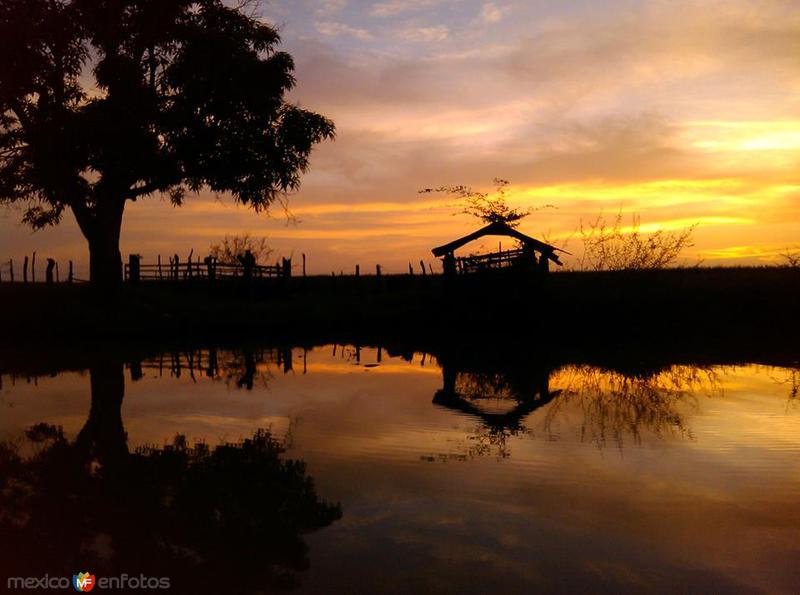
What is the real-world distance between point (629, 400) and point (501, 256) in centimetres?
1582

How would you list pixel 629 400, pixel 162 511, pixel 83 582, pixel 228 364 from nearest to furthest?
pixel 83 582 → pixel 162 511 → pixel 629 400 → pixel 228 364

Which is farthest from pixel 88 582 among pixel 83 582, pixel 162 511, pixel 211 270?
pixel 211 270

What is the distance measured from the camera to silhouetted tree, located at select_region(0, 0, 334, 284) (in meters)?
24.4

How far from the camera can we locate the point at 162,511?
22.4ft

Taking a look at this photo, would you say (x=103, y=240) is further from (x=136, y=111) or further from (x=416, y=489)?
(x=416, y=489)

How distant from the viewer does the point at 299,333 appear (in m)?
27.0

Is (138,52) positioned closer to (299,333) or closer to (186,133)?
(186,133)

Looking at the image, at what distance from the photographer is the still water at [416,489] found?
553cm

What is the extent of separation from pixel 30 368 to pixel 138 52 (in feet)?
45.6

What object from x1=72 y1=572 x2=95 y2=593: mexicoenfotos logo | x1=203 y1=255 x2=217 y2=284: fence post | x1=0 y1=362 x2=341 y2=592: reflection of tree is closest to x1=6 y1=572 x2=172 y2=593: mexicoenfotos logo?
x1=72 y1=572 x2=95 y2=593: mexicoenfotos logo

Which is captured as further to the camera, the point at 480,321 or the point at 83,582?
the point at 480,321

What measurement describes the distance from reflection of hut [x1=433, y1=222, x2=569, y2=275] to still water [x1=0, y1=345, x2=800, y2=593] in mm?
13568

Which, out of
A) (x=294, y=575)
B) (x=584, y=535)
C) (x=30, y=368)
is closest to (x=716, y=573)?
(x=584, y=535)

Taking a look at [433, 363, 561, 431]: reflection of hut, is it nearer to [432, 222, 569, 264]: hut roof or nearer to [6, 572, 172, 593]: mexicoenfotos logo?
[6, 572, 172, 593]: mexicoenfotos logo
